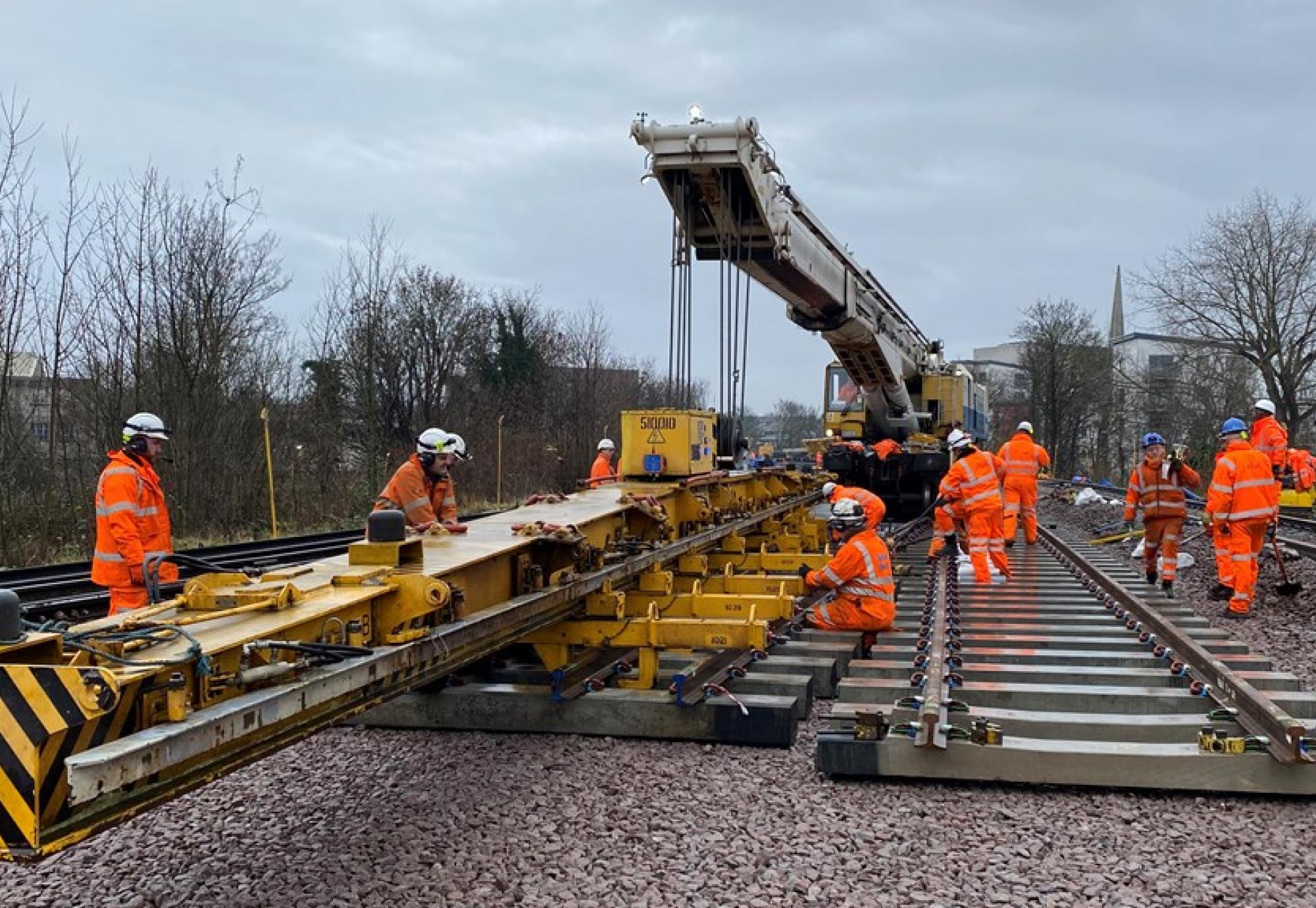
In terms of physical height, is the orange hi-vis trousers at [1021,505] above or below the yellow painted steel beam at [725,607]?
above

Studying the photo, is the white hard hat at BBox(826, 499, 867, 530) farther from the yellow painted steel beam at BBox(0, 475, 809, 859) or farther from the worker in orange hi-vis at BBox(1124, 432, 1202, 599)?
the worker in orange hi-vis at BBox(1124, 432, 1202, 599)

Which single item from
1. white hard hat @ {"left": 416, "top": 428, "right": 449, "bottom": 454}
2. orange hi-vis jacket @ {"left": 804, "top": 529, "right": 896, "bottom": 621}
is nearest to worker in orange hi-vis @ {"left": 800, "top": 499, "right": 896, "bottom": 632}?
orange hi-vis jacket @ {"left": 804, "top": 529, "right": 896, "bottom": 621}

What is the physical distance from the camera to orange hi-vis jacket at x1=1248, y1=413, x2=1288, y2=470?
1028 cm

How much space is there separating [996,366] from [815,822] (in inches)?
2714

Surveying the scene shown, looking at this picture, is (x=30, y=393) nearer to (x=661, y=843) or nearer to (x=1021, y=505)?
(x=661, y=843)

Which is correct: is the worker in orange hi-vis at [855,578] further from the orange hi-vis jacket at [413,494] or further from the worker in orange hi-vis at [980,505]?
the worker in orange hi-vis at [980,505]

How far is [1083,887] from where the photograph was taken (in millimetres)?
3338

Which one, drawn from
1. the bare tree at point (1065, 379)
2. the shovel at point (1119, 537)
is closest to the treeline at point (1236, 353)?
the bare tree at point (1065, 379)

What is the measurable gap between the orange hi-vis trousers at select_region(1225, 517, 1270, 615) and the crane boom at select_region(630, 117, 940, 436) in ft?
14.5

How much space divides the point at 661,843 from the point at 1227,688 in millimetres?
→ 3086

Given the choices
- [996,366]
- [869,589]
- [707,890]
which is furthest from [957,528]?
[996,366]

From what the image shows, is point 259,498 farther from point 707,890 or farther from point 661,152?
point 707,890

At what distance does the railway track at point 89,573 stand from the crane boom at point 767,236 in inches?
122

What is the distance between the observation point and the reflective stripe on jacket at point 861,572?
20.9 ft
